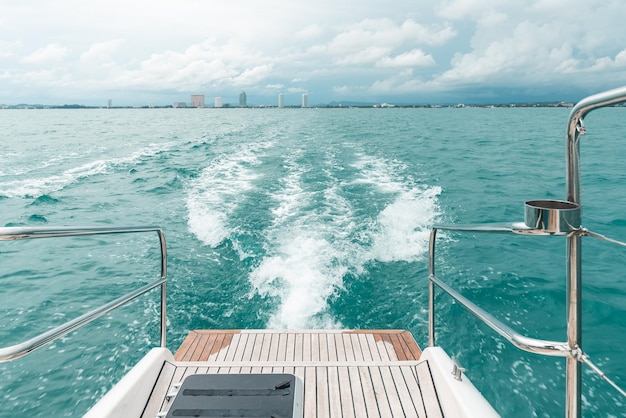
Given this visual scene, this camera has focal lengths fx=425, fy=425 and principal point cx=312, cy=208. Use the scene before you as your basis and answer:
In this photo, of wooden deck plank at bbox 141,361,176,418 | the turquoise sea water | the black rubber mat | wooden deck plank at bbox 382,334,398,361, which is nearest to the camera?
the black rubber mat

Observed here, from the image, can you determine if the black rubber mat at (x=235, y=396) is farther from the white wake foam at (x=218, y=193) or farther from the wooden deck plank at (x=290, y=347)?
the white wake foam at (x=218, y=193)

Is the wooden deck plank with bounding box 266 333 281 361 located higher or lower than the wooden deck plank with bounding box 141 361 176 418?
lower

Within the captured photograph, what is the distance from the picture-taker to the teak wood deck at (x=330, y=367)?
2129 mm

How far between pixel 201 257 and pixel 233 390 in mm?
4785

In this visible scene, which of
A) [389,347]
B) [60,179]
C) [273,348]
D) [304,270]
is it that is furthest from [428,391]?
[60,179]

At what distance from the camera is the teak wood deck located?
2.13 meters

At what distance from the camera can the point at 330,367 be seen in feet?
8.07

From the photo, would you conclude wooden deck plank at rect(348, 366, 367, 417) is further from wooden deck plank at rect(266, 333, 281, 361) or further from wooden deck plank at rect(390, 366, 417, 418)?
wooden deck plank at rect(266, 333, 281, 361)

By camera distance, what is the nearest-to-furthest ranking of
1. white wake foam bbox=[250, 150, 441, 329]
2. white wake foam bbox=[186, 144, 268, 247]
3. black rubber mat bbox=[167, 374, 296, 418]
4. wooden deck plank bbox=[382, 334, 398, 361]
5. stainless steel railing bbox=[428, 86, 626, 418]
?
stainless steel railing bbox=[428, 86, 626, 418] < black rubber mat bbox=[167, 374, 296, 418] < wooden deck plank bbox=[382, 334, 398, 361] < white wake foam bbox=[250, 150, 441, 329] < white wake foam bbox=[186, 144, 268, 247]

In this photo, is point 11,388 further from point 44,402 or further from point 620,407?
point 620,407

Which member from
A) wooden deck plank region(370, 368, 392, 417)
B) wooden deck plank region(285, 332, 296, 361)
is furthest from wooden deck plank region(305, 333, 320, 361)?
wooden deck plank region(370, 368, 392, 417)

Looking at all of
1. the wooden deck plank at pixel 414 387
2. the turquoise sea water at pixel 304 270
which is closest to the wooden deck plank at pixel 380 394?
the wooden deck plank at pixel 414 387

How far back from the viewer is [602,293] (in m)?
5.82

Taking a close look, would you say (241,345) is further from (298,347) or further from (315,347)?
(315,347)
